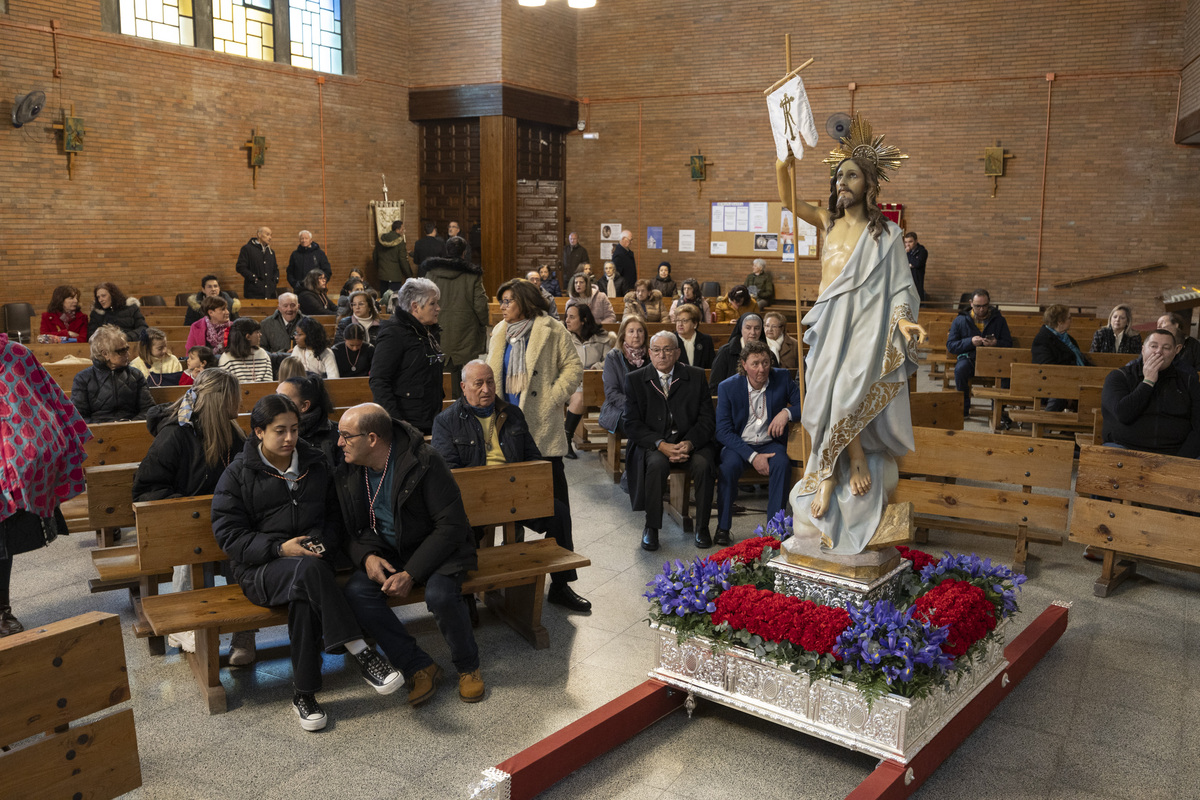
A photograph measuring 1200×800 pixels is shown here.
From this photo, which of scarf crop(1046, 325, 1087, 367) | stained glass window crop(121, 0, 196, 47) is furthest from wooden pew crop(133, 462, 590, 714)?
stained glass window crop(121, 0, 196, 47)

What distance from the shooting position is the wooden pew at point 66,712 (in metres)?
2.52

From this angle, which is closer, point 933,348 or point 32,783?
point 32,783

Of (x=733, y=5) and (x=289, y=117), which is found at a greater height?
(x=733, y=5)

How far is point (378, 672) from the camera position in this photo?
4.11 meters

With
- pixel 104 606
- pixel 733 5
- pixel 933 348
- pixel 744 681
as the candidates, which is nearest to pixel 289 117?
pixel 733 5

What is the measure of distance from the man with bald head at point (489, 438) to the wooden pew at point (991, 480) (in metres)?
2.13

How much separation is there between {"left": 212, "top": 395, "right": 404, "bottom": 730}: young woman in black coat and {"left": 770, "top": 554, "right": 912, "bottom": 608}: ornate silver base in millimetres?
1654

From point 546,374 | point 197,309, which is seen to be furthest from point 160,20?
point 546,374

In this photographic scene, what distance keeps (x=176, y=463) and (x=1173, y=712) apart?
180 inches

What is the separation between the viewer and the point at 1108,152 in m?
15.8

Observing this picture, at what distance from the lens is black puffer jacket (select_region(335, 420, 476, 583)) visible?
4.26 meters

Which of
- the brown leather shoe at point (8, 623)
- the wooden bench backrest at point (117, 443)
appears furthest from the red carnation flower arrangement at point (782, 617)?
the wooden bench backrest at point (117, 443)

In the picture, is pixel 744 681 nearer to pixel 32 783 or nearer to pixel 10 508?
pixel 32 783

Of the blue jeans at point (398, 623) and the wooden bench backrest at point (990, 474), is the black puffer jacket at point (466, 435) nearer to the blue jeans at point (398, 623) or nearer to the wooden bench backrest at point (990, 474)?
the blue jeans at point (398, 623)
